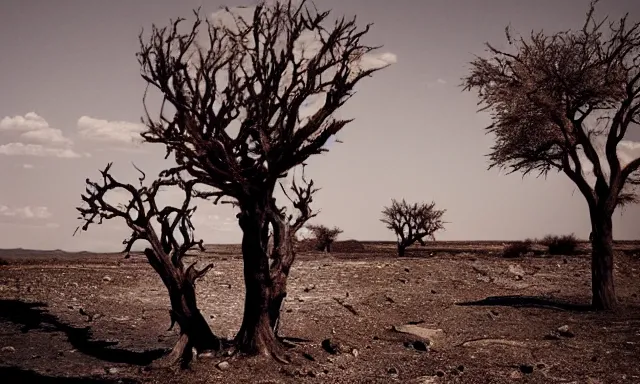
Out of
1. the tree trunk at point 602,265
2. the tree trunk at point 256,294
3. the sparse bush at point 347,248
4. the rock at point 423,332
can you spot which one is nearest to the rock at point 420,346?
the rock at point 423,332

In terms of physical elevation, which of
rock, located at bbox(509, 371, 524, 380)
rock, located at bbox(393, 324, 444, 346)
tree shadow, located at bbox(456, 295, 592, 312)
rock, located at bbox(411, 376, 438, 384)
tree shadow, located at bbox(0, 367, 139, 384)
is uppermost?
tree shadow, located at bbox(456, 295, 592, 312)

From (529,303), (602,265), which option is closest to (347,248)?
(529,303)

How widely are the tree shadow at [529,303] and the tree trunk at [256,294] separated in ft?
29.7

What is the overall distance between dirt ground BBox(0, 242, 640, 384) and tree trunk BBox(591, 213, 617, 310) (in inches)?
26.4

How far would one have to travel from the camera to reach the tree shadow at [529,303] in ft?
55.0

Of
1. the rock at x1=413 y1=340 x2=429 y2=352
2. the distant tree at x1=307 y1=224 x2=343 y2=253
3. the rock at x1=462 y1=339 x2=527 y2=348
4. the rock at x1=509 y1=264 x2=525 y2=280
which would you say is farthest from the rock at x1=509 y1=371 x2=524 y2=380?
the distant tree at x1=307 y1=224 x2=343 y2=253

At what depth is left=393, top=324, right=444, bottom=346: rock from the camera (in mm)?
12750

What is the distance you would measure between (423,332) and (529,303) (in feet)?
20.7

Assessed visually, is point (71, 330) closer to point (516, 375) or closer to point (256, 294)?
point (256, 294)

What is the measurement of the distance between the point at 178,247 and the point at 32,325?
654cm

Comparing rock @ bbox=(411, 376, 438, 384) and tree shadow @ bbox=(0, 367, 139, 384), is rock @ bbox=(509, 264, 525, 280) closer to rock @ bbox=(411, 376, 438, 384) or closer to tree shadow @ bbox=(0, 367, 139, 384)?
rock @ bbox=(411, 376, 438, 384)

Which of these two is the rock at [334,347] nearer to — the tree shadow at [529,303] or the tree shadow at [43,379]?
the tree shadow at [43,379]

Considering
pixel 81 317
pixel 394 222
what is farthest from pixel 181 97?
pixel 394 222

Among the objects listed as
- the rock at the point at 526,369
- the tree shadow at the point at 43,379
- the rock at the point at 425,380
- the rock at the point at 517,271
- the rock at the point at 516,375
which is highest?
the rock at the point at 517,271
